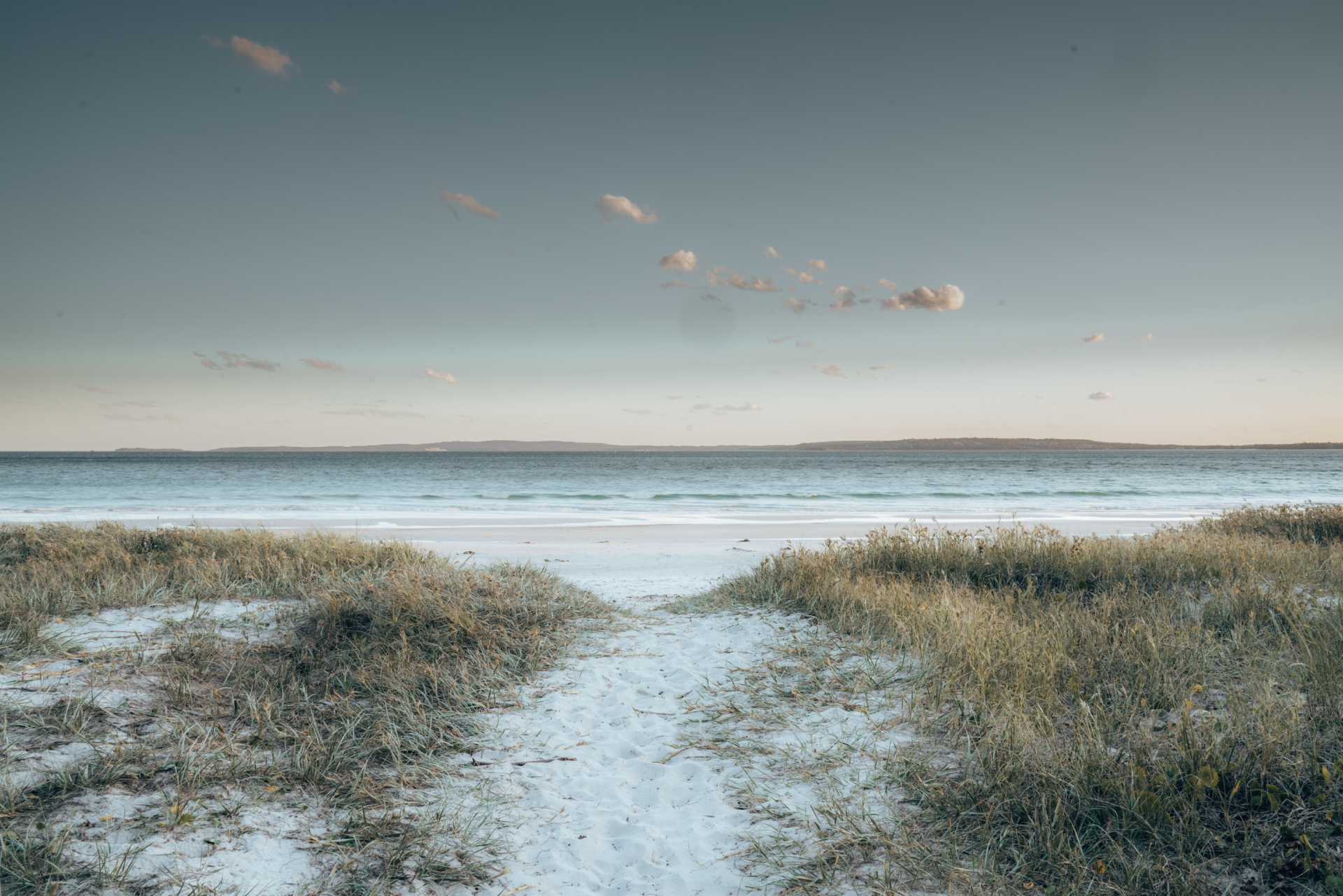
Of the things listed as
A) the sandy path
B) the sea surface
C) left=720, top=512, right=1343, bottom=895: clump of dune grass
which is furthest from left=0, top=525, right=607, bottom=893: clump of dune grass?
the sea surface

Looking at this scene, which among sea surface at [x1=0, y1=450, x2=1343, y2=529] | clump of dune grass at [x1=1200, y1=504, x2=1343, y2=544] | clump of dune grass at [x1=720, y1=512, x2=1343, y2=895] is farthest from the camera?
sea surface at [x1=0, y1=450, x2=1343, y2=529]

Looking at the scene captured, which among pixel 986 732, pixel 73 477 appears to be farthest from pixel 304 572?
pixel 73 477

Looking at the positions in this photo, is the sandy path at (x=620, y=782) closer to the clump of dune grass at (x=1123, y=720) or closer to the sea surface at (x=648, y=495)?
the clump of dune grass at (x=1123, y=720)

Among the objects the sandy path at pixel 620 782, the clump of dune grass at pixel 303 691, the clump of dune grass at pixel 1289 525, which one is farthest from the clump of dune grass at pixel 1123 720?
the clump of dune grass at pixel 1289 525

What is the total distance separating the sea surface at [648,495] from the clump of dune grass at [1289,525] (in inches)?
170

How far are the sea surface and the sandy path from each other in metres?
12.4

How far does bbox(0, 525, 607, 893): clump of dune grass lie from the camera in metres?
3.66

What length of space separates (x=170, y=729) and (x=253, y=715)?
1.59 feet

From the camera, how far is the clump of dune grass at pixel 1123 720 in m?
3.31

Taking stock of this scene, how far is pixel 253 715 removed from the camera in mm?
4855

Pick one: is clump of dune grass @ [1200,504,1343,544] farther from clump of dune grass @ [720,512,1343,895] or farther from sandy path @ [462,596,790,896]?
sandy path @ [462,596,790,896]

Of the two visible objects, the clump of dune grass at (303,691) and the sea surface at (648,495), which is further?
the sea surface at (648,495)

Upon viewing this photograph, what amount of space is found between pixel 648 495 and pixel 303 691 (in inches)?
1389

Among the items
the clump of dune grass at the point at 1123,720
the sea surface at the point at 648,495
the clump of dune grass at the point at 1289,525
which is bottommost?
the sea surface at the point at 648,495
